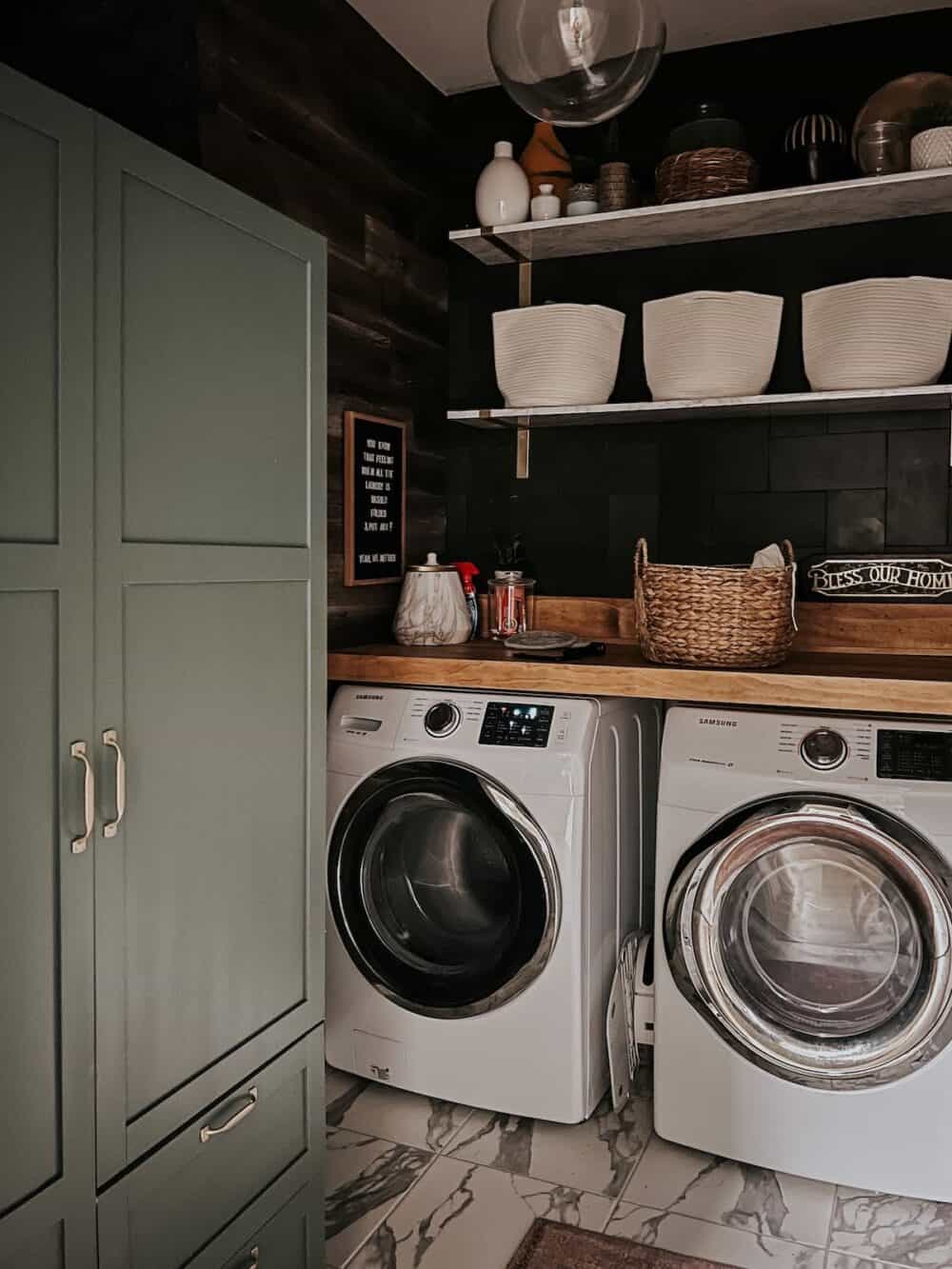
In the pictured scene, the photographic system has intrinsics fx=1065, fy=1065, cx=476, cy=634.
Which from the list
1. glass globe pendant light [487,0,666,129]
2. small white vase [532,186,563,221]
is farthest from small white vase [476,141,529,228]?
glass globe pendant light [487,0,666,129]

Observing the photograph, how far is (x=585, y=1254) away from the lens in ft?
6.64

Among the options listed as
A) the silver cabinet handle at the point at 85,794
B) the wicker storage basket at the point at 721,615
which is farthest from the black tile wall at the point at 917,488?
the silver cabinet handle at the point at 85,794

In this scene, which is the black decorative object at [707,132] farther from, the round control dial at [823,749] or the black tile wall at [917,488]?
the round control dial at [823,749]

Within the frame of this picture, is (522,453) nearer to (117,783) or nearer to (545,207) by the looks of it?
(545,207)

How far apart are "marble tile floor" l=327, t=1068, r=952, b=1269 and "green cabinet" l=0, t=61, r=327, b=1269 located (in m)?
0.59

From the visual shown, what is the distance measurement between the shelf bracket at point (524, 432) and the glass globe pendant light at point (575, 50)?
6.00ft

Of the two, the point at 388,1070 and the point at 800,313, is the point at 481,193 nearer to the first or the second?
the point at 800,313

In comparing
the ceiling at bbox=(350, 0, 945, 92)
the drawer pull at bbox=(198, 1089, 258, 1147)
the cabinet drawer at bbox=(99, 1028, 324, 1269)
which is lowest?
the cabinet drawer at bbox=(99, 1028, 324, 1269)

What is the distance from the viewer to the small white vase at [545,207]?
9.48 ft

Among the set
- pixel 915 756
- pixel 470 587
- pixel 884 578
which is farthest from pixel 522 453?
pixel 915 756

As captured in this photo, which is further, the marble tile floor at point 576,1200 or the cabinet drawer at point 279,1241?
the marble tile floor at point 576,1200

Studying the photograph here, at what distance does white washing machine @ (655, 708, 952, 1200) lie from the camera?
83.4 inches

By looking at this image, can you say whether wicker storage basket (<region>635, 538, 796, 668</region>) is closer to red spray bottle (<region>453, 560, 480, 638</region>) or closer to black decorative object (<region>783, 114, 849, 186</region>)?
red spray bottle (<region>453, 560, 480, 638</region>)

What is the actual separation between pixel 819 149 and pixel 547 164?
72 cm
